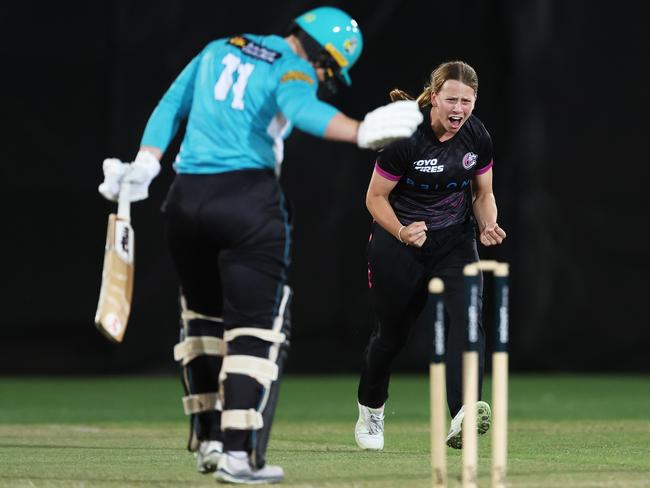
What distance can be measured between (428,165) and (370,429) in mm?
1246

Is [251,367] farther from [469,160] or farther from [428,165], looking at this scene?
[469,160]

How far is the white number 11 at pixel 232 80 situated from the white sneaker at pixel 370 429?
2070 mm

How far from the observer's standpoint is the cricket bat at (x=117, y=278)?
435 centimetres

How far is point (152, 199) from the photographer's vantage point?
35.1ft

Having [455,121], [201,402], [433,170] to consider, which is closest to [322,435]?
[433,170]

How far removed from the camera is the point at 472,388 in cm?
413

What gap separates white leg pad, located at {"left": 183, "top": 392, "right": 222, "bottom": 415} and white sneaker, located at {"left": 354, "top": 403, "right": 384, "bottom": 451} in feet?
4.65

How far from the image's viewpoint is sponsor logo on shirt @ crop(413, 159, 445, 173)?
5.73 metres

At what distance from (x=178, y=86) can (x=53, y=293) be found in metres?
6.30

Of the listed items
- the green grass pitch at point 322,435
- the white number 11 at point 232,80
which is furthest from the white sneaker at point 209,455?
the white number 11 at point 232,80

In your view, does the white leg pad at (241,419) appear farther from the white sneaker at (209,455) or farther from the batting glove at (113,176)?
the batting glove at (113,176)

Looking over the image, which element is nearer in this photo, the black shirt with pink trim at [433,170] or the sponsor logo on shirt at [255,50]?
the sponsor logo on shirt at [255,50]

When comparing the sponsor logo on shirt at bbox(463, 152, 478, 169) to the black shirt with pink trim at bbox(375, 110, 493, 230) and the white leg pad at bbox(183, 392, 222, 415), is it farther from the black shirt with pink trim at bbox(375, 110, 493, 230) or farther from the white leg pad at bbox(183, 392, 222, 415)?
the white leg pad at bbox(183, 392, 222, 415)

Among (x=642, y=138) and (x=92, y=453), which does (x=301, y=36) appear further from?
(x=642, y=138)
